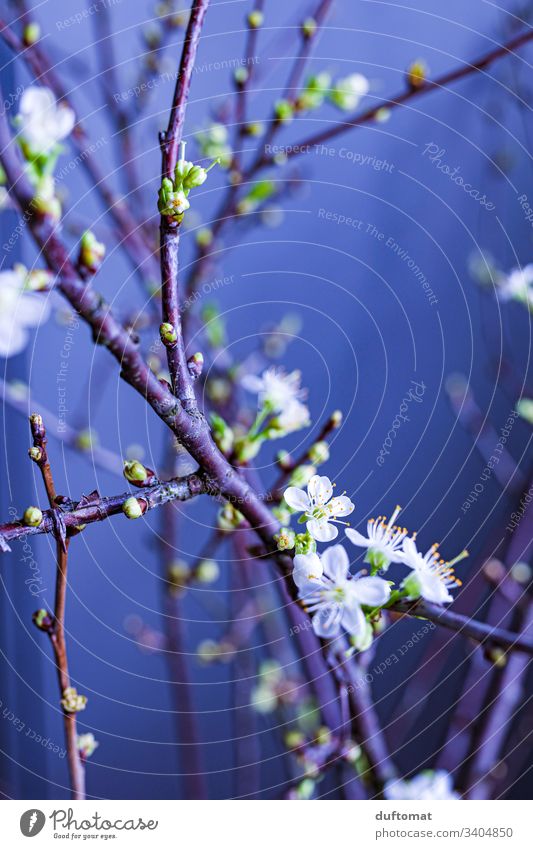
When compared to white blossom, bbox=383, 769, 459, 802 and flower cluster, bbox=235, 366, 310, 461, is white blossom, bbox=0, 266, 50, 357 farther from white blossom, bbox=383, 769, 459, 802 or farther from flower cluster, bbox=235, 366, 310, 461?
white blossom, bbox=383, 769, 459, 802

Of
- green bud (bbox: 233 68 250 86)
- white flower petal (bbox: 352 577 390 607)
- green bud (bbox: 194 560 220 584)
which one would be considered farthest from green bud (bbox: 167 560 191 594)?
green bud (bbox: 233 68 250 86)

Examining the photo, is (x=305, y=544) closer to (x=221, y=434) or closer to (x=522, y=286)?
(x=221, y=434)

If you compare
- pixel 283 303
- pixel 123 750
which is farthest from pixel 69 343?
pixel 123 750

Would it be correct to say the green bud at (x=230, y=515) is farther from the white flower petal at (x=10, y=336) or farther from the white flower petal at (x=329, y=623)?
the white flower petal at (x=10, y=336)

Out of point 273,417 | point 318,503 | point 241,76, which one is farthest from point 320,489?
point 241,76

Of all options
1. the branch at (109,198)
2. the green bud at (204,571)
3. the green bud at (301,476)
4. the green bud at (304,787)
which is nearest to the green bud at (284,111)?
the branch at (109,198)
